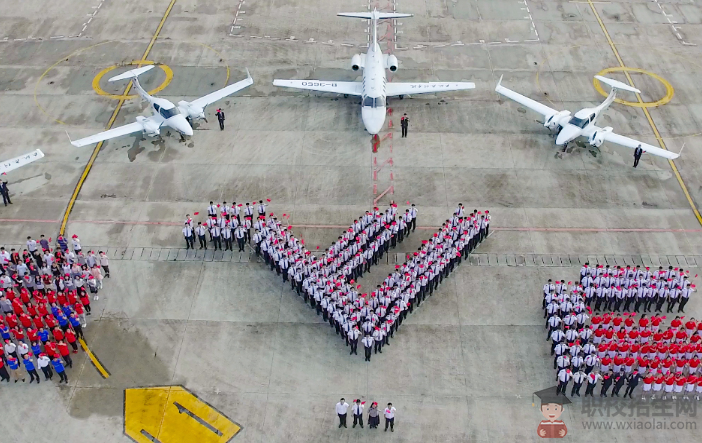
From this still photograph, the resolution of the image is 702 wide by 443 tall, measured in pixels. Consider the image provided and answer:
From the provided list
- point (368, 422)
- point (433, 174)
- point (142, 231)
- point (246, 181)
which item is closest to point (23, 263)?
point (142, 231)

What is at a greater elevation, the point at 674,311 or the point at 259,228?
the point at 259,228

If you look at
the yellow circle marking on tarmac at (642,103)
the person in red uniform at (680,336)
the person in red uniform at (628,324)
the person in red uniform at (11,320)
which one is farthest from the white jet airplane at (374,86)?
the person in red uniform at (11,320)

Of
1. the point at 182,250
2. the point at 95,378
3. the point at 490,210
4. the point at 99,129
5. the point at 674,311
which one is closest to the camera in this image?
the point at 95,378

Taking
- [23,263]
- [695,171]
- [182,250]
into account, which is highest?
[23,263]

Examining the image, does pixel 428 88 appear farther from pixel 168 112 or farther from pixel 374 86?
pixel 168 112

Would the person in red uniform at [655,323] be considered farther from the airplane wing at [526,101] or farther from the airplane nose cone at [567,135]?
the airplane wing at [526,101]

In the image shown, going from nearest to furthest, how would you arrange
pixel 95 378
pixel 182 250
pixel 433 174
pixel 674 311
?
pixel 95 378 < pixel 674 311 < pixel 182 250 < pixel 433 174

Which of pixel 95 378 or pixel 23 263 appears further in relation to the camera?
pixel 23 263

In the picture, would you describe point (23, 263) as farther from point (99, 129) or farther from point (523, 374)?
point (523, 374)
